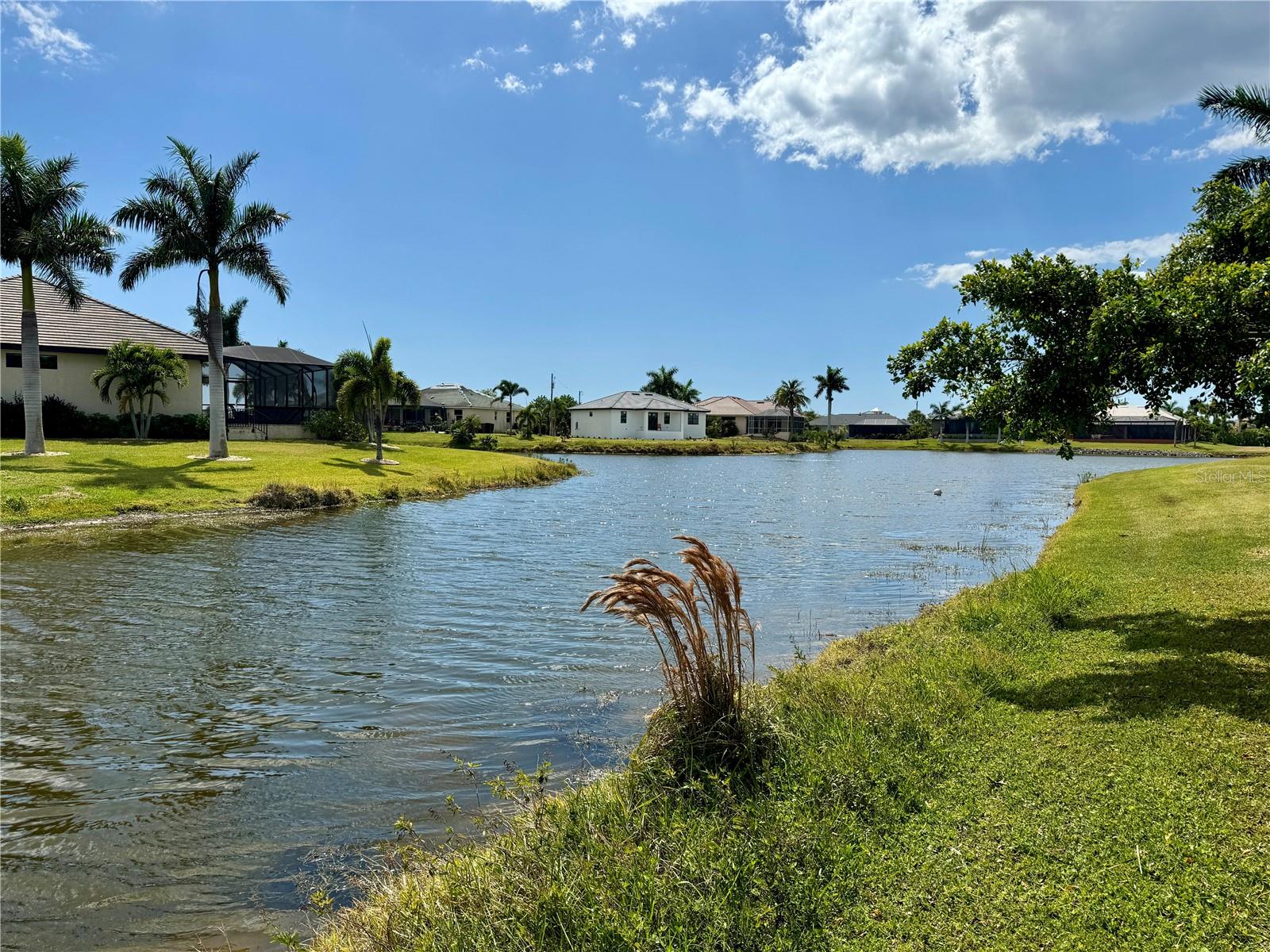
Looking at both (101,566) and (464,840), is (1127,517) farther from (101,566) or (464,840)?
(101,566)

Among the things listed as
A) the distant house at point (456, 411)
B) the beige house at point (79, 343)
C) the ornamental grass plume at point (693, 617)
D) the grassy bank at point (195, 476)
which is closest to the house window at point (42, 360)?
the beige house at point (79, 343)

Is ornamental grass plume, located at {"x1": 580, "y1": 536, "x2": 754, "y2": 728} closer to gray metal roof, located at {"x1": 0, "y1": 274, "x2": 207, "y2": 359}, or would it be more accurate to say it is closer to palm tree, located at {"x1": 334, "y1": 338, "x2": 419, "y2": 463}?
palm tree, located at {"x1": 334, "y1": 338, "x2": 419, "y2": 463}

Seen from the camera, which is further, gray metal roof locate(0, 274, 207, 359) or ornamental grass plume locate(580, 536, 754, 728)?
gray metal roof locate(0, 274, 207, 359)

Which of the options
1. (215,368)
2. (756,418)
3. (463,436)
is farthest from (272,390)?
(756,418)

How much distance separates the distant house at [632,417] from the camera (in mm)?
96812

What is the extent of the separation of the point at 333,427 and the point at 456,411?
51614mm

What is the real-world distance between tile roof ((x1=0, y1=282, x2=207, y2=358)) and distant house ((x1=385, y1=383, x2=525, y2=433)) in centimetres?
4883

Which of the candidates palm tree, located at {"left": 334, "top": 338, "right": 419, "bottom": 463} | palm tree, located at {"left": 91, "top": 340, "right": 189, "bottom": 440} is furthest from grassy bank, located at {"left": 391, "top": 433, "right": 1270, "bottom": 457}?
palm tree, located at {"left": 91, "top": 340, "right": 189, "bottom": 440}

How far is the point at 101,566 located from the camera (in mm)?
16531

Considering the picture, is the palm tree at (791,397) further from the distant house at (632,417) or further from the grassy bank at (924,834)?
the grassy bank at (924,834)

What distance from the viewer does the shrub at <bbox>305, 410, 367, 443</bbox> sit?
5150 cm

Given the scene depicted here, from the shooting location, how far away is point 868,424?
470ft

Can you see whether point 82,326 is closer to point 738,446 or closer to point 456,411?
point 456,411

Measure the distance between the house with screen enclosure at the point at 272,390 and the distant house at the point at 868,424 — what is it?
100850mm
